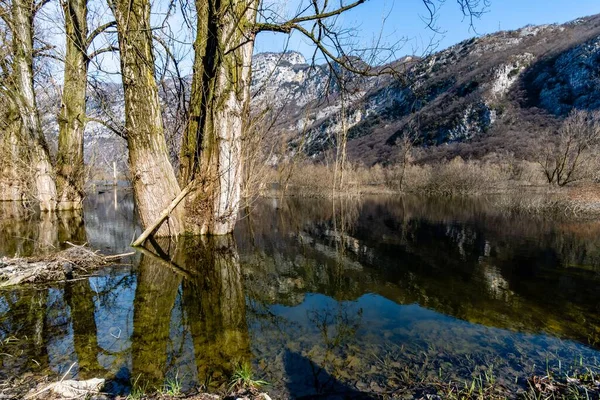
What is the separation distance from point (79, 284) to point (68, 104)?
9837 mm

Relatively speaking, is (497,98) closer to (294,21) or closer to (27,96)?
(294,21)

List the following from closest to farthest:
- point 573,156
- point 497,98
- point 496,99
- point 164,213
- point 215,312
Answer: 1. point 215,312
2. point 164,213
3. point 573,156
4. point 496,99
5. point 497,98

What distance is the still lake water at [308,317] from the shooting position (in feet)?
8.16

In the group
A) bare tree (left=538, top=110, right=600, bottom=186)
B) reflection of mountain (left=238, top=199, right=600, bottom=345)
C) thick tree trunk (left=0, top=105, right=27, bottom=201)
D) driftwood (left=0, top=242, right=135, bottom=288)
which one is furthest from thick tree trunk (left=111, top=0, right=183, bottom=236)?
bare tree (left=538, top=110, right=600, bottom=186)

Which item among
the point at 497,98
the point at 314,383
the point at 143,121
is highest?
the point at 497,98

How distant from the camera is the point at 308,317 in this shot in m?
3.60

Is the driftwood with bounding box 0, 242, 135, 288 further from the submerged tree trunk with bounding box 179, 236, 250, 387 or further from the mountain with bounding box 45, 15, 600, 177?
the mountain with bounding box 45, 15, 600, 177

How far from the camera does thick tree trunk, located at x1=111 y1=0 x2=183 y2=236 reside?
20.3ft

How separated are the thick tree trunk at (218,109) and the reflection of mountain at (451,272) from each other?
137 cm

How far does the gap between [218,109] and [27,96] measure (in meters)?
8.35

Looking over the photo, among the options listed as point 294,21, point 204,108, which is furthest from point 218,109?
point 294,21

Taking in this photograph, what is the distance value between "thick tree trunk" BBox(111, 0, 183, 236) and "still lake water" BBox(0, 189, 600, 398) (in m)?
1.16

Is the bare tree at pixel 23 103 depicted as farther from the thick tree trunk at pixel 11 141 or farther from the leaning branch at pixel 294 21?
the leaning branch at pixel 294 21

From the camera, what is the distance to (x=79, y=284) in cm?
427
